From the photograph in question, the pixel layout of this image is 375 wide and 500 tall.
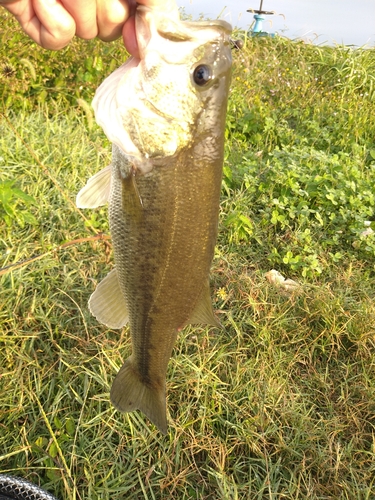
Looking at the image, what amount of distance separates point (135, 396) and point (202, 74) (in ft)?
3.74

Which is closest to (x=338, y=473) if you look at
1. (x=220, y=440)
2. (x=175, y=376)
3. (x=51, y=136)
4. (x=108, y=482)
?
(x=220, y=440)

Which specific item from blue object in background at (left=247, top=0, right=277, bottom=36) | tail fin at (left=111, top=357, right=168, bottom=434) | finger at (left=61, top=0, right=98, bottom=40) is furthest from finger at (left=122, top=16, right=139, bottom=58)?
blue object in background at (left=247, top=0, right=277, bottom=36)

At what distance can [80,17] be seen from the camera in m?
1.41

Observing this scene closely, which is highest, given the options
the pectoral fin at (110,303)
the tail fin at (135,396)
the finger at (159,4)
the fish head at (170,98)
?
the finger at (159,4)

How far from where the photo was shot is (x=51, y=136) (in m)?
4.57

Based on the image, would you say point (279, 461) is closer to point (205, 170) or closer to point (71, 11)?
point (205, 170)

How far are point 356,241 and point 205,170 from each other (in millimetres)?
3020

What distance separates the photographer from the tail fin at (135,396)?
1.73 metres

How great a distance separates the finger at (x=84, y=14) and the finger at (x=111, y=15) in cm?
2

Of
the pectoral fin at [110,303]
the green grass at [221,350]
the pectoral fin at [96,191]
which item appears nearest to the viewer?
the pectoral fin at [96,191]

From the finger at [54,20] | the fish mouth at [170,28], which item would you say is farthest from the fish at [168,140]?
the finger at [54,20]

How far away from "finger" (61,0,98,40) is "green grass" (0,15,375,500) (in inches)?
47.6

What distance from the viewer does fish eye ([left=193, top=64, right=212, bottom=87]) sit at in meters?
1.36

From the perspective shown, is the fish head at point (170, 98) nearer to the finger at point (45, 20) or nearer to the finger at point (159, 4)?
the finger at point (159, 4)
